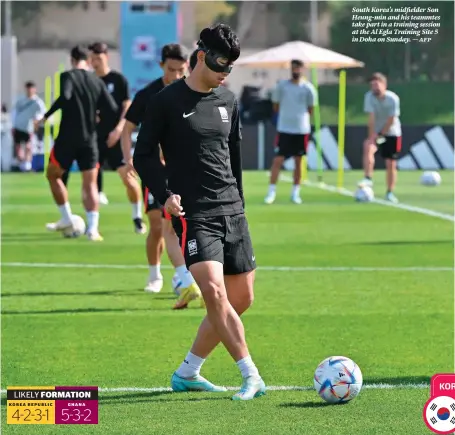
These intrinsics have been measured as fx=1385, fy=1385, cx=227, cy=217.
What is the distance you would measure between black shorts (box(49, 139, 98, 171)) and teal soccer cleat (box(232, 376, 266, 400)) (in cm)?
994

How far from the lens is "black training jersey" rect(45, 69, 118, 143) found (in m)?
17.3

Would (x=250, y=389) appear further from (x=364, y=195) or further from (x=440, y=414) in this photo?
(x=364, y=195)

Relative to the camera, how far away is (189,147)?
794 centimetres

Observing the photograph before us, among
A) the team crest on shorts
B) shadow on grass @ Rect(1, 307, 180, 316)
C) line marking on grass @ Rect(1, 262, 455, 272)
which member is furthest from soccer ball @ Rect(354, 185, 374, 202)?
the team crest on shorts

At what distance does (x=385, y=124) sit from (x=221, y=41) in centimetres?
1746

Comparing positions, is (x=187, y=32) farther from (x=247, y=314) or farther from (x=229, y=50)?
(x=229, y=50)

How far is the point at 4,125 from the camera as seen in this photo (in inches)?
1473

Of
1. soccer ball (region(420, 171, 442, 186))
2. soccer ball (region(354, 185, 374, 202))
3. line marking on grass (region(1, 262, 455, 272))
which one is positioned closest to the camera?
line marking on grass (region(1, 262, 455, 272))

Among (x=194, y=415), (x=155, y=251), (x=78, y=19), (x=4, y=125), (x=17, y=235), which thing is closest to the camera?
(x=194, y=415)

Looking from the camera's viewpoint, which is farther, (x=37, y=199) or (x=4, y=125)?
(x=4, y=125)

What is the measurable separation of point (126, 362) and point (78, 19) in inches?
1821

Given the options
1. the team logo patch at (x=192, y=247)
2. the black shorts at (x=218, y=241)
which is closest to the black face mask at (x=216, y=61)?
the black shorts at (x=218, y=241)

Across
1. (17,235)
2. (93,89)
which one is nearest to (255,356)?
(93,89)

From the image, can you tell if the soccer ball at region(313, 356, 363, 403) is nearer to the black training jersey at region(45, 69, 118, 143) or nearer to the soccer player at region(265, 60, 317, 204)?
the black training jersey at region(45, 69, 118, 143)
